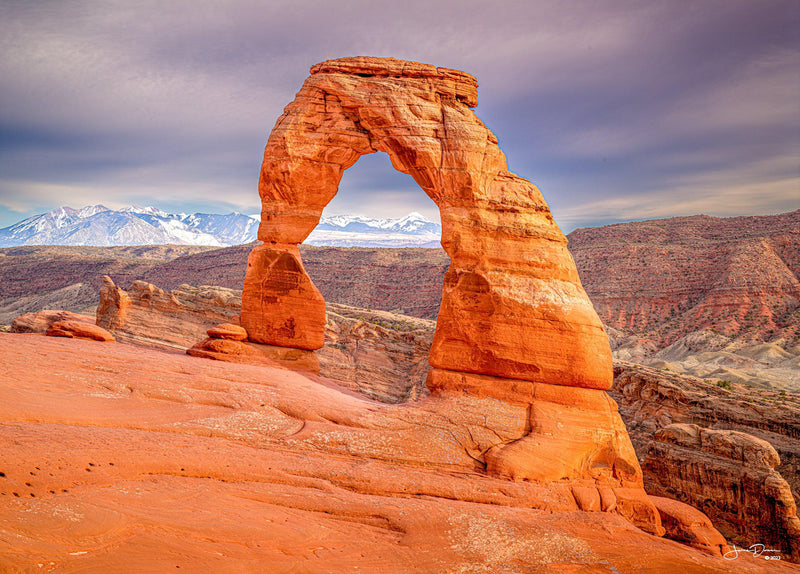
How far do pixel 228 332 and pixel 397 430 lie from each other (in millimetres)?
8683

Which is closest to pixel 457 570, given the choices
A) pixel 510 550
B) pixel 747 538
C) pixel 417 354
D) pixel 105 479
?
pixel 510 550

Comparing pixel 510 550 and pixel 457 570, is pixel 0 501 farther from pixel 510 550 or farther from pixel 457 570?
pixel 510 550

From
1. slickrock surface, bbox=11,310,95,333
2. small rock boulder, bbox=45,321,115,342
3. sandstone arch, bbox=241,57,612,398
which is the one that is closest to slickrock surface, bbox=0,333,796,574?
sandstone arch, bbox=241,57,612,398

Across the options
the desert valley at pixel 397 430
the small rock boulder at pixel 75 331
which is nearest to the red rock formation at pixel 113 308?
the desert valley at pixel 397 430

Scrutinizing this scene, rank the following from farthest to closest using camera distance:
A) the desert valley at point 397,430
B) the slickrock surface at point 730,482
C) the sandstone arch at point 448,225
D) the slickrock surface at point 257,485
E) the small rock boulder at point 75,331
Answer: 1. the small rock boulder at point 75,331
2. the slickrock surface at point 730,482
3. the sandstone arch at point 448,225
4. the desert valley at point 397,430
5. the slickrock surface at point 257,485

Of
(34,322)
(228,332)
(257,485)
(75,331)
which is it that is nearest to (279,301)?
(228,332)

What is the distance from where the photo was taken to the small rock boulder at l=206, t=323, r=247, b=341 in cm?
1816

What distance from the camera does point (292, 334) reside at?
61.9 ft

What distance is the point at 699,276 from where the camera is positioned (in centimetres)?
6538

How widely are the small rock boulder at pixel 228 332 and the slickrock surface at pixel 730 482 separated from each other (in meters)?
16.1

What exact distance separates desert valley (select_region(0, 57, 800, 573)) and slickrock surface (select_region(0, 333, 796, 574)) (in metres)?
0.05

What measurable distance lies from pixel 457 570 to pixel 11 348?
12628 mm

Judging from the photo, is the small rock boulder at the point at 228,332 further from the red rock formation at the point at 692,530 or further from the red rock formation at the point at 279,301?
the red rock formation at the point at 692,530

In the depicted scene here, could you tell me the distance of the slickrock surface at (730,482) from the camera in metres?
16.2
